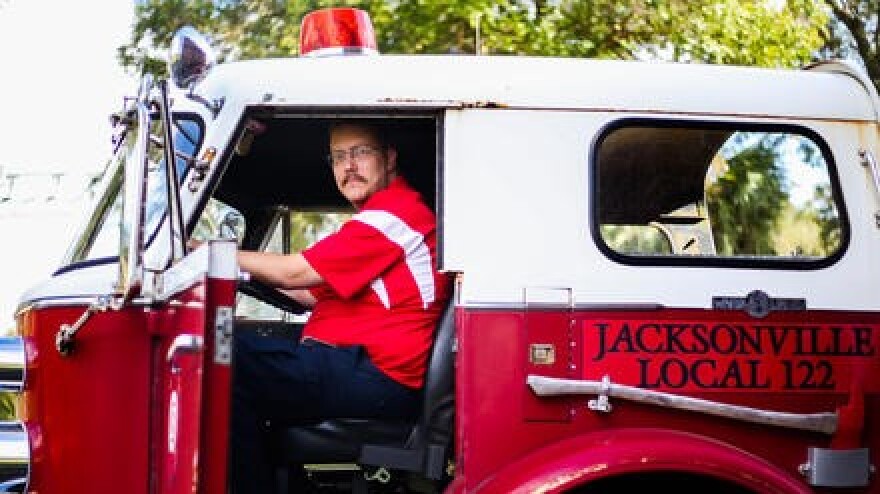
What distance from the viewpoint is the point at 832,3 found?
15836 millimetres

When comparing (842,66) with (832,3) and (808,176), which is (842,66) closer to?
(808,176)

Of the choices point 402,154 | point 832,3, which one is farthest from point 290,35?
point 402,154

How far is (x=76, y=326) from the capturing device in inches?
163

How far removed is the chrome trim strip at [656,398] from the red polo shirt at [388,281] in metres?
0.48

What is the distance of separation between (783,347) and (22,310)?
2.54 m

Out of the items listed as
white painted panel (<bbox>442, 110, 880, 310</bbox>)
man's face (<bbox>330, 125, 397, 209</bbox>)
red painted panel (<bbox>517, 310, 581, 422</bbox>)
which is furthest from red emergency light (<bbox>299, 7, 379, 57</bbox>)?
red painted panel (<bbox>517, 310, 581, 422</bbox>)

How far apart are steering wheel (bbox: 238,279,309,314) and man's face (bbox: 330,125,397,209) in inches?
39.8

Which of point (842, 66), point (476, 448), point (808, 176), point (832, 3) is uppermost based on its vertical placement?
point (832, 3)

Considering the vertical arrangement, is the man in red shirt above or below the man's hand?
below

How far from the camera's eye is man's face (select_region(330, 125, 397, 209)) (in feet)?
15.7

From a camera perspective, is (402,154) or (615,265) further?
(402,154)

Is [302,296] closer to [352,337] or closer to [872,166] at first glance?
[352,337]

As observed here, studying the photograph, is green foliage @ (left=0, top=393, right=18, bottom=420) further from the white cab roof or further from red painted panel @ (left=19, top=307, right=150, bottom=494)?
the white cab roof

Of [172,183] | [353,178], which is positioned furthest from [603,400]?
[172,183]
